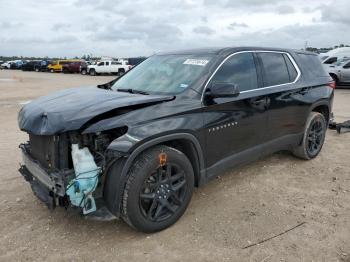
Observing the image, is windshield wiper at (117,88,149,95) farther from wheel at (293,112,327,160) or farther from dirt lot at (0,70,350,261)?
wheel at (293,112,327,160)

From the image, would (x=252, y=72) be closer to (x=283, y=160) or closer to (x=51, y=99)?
(x=283, y=160)

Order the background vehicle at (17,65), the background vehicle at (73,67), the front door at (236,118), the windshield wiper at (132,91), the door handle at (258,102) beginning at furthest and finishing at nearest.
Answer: the background vehicle at (17,65) < the background vehicle at (73,67) < the door handle at (258,102) < the windshield wiper at (132,91) < the front door at (236,118)

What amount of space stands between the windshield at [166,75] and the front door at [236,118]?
26 centimetres

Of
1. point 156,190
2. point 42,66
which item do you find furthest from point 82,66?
point 156,190

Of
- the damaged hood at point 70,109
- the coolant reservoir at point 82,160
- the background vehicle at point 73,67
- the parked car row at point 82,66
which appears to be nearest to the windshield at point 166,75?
the damaged hood at point 70,109

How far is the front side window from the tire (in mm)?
1092

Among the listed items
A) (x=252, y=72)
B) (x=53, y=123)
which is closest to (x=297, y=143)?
(x=252, y=72)

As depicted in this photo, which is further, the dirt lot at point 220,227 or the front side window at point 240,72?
the front side window at point 240,72

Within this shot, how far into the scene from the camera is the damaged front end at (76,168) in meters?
3.22

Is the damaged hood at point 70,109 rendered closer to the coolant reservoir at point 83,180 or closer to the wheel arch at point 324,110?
the coolant reservoir at point 83,180

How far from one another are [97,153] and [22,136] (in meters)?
5.01

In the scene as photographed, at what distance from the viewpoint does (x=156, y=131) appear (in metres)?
3.43

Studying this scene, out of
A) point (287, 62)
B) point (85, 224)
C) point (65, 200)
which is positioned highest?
point (287, 62)

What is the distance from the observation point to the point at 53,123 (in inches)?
127
